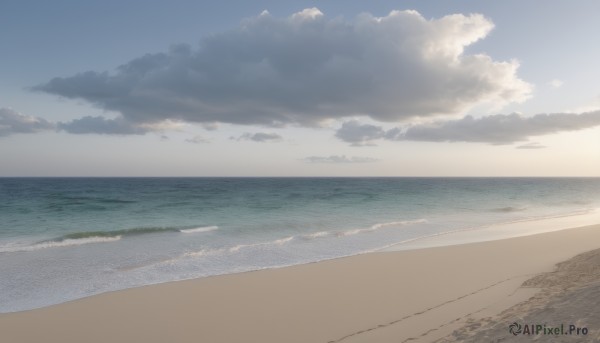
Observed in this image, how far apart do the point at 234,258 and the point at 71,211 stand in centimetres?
2236

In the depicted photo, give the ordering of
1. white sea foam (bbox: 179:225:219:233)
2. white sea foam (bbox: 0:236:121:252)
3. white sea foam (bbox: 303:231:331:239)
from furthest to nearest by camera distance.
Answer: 1. white sea foam (bbox: 179:225:219:233)
2. white sea foam (bbox: 303:231:331:239)
3. white sea foam (bbox: 0:236:121:252)

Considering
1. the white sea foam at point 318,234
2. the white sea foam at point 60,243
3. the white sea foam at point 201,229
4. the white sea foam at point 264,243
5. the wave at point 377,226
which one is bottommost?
the white sea foam at point 60,243

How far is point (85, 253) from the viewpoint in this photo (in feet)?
47.6

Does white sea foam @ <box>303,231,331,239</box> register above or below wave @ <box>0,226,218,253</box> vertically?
above

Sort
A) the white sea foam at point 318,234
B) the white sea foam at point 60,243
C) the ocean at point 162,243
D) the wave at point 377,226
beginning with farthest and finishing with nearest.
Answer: the wave at point 377,226 < the white sea foam at point 318,234 < the white sea foam at point 60,243 < the ocean at point 162,243

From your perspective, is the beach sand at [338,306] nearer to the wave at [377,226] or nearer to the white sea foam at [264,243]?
the white sea foam at [264,243]

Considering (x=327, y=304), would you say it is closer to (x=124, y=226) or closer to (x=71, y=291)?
(x=71, y=291)

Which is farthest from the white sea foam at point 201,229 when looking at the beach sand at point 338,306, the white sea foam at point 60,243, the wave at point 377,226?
the beach sand at point 338,306

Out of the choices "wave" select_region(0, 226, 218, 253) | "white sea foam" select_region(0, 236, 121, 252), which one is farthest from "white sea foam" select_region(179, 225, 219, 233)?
"white sea foam" select_region(0, 236, 121, 252)

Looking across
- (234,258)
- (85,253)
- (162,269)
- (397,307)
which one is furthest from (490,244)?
(85,253)

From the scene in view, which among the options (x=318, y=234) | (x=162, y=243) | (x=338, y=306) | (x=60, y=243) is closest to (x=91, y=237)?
(x=60, y=243)

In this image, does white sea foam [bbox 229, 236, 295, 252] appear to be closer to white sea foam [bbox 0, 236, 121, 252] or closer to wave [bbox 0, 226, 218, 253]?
wave [bbox 0, 226, 218, 253]

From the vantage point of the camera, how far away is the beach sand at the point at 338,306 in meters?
6.84

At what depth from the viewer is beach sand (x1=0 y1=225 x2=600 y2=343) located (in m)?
6.84
